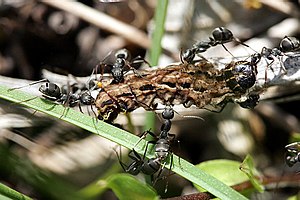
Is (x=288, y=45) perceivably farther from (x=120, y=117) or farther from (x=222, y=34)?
(x=120, y=117)

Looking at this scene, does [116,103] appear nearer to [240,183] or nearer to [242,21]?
[240,183]

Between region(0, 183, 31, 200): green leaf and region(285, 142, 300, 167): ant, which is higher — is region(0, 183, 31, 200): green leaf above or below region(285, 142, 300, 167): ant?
below

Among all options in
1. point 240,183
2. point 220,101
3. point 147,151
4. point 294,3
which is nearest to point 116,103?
point 147,151

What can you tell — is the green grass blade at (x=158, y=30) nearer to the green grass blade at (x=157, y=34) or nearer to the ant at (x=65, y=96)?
the green grass blade at (x=157, y=34)

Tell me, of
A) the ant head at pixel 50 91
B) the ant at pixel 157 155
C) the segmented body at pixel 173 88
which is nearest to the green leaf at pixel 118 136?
the ant at pixel 157 155

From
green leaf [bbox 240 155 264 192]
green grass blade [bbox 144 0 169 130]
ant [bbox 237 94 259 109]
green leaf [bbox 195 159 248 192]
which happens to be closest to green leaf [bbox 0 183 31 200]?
green grass blade [bbox 144 0 169 130]

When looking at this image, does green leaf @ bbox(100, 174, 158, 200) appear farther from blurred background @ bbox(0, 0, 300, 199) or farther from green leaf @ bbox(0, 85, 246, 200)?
blurred background @ bbox(0, 0, 300, 199)

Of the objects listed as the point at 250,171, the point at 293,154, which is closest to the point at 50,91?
the point at 250,171
